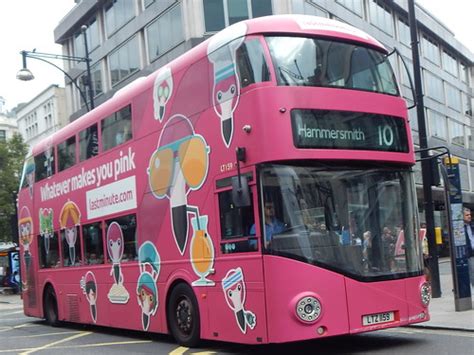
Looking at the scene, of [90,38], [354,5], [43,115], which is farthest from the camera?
[43,115]

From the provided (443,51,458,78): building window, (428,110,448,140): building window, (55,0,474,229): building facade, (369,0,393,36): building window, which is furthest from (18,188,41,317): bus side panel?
(443,51,458,78): building window

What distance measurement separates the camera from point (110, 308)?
11812 mm

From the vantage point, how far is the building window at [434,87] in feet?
137

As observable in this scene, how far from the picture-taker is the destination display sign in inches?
304

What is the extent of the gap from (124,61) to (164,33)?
4874mm

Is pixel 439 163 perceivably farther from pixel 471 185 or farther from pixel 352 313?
pixel 471 185

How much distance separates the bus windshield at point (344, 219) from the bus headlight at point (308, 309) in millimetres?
454

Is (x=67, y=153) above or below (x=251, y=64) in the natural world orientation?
below

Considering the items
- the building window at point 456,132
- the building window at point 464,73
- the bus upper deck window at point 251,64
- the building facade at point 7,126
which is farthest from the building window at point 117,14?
the building facade at point 7,126

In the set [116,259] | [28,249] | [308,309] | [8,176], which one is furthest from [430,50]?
[308,309]

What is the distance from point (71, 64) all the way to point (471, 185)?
30.8 m

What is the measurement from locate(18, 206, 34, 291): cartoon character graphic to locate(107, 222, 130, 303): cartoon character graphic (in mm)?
4890

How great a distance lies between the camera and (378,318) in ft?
26.0

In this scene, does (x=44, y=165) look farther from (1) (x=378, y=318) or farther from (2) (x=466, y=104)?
(2) (x=466, y=104)
